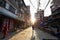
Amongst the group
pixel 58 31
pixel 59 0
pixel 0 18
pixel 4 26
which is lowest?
pixel 58 31

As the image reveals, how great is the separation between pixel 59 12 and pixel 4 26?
1819 centimetres

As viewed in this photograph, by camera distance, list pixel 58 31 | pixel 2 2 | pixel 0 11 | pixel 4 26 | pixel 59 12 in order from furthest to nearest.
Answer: pixel 59 12 < pixel 58 31 < pixel 2 2 < pixel 0 11 < pixel 4 26

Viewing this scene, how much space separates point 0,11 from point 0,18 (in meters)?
4.82

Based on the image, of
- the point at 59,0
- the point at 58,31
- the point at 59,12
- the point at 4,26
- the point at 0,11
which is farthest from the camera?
the point at 59,0

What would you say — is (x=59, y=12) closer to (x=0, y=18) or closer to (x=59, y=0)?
(x=59, y=0)

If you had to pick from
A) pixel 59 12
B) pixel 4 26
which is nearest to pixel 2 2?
pixel 4 26

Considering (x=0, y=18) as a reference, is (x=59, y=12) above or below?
above

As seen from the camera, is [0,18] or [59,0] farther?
[59,0]

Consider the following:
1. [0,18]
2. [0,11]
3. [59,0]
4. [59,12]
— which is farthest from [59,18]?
[0,11]

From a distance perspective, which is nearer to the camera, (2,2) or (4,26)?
(4,26)

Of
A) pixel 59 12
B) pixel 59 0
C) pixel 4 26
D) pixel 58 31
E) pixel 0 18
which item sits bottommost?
pixel 58 31

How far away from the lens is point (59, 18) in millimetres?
26625

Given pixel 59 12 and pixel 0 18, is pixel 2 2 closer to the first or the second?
pixel 0 18

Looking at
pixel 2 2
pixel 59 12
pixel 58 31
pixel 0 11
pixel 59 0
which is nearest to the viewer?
pixel 0 11
